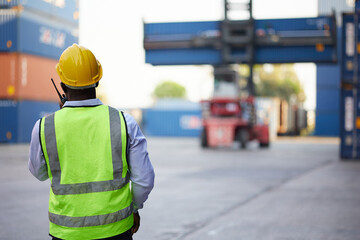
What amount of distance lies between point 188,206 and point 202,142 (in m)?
14.7

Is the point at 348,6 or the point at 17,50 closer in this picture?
the point at 17,50

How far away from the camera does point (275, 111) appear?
37.2 m

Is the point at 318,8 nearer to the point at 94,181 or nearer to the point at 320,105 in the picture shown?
the point at 320,105

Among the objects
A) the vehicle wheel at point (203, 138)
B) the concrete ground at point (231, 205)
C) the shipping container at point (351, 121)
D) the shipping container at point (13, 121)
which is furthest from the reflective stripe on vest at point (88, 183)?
the shipping container at point (13, 121)

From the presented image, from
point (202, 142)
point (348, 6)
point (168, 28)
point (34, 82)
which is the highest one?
point (348, 6)

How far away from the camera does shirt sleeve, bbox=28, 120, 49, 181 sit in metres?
2.35

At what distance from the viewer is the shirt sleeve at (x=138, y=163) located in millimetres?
2354

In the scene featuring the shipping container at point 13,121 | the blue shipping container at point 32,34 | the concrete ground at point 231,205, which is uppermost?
the blue shipping container at point 32,34

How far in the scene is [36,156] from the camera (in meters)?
2.38

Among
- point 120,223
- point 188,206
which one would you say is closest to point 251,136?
point 188,206

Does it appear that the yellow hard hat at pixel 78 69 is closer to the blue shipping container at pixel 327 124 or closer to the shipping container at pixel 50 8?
the shipping container at pixel 50 8

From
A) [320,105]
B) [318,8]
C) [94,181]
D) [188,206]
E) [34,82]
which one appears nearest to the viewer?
[94,181]

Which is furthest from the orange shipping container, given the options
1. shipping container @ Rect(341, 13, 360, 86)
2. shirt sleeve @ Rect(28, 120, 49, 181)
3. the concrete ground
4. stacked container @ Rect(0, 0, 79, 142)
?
shirt sleeve @ Rect(28, 120, 49, 181)

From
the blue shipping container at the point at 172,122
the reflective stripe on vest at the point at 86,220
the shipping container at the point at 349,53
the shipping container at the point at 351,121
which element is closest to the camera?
the reflective stripe on vest at the point at 86,220
